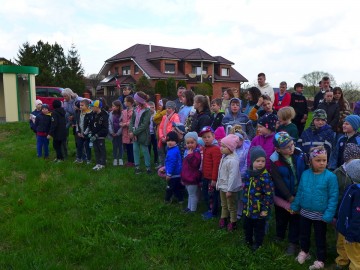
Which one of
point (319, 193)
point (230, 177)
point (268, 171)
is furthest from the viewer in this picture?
point (230, 177)

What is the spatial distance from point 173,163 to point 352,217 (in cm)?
330

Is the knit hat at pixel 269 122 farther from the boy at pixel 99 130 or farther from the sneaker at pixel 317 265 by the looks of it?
the boy at pixel 99 130

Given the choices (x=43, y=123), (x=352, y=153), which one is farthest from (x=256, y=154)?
(x=43, y=123)

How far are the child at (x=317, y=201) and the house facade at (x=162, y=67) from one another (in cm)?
3642

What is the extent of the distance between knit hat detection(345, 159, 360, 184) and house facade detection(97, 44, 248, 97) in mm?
36799

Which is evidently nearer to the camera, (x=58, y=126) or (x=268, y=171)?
(x=268, y=171)

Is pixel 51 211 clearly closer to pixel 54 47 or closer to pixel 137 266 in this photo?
pixel 137 266

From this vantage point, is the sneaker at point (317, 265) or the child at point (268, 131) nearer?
the sneaker at point (317, 265)

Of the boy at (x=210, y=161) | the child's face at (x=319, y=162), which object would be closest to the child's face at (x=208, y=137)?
the boy at (x=210, y=161)

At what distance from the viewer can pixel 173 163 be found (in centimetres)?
612

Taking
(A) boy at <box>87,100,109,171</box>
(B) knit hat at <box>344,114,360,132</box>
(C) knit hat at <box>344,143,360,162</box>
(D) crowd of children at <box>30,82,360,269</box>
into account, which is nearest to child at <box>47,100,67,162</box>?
(A) boy at <box>87,100,109,171</box>

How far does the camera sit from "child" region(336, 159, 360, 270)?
11.3ft

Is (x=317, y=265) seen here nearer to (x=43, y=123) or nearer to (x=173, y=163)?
(x=173, y=163)

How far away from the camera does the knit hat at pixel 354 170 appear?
351cm
